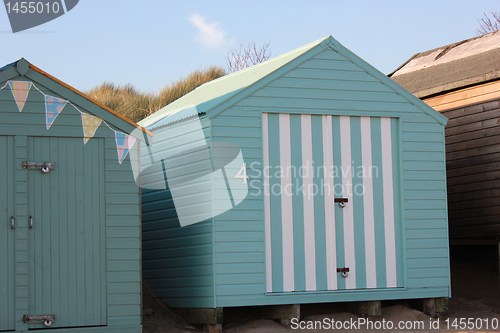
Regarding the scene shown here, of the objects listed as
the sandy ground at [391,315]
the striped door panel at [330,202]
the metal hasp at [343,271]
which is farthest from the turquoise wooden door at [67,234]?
the metal hasp at [343,271]

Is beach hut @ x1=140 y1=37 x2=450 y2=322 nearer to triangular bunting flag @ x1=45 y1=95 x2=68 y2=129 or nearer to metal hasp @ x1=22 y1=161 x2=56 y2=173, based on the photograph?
triangular bunting flag @ x1=45 y1=95 x2=68 y2=129

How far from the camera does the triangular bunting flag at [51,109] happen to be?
973 centimetres

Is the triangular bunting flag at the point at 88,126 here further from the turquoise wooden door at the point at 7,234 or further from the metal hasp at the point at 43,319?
the metal hasp at the point at 43,319

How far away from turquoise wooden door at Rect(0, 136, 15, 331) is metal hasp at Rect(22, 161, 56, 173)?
0.47ft

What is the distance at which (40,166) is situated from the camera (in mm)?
9664

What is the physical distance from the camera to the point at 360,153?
11211 millimetres

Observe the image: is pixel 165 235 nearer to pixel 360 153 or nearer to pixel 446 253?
pixel 360 153

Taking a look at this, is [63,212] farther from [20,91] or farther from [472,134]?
[472,134]

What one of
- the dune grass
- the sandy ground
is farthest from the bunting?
the dune grass

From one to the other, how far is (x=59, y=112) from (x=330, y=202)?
3442 millimetres

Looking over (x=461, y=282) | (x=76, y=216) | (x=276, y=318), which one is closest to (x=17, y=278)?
(x=76, y=216)

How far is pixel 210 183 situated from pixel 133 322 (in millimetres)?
1817

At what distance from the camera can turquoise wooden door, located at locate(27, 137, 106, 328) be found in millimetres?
9602

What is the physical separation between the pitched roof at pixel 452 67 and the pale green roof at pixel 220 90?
3.16 meters
